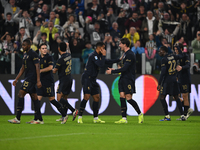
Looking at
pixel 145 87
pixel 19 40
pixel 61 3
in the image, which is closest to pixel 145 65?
pixel 145 87

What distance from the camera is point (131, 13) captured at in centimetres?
1744

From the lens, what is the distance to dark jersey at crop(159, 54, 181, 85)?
10633 mm

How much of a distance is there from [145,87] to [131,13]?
5.13 metres

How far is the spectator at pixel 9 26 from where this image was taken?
1620 cm

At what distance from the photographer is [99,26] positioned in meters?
16.3

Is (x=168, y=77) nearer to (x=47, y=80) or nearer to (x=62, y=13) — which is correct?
(x=47, y=80)

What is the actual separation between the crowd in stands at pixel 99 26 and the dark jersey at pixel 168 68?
2.77 meters

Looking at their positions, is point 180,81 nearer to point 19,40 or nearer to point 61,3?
point 19,40

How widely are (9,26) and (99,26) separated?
14.2ft

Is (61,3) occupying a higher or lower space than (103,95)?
higher

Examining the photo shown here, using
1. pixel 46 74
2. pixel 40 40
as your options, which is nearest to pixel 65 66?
pixel 46 74

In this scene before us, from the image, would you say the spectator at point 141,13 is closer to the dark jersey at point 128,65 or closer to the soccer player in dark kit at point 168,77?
the soccer player in dark kit at point 168,77

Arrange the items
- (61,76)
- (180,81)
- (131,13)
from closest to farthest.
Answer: (61,76) → (180,81) → (131,13)

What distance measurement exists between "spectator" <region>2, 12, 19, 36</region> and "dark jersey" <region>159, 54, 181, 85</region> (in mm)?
8392
